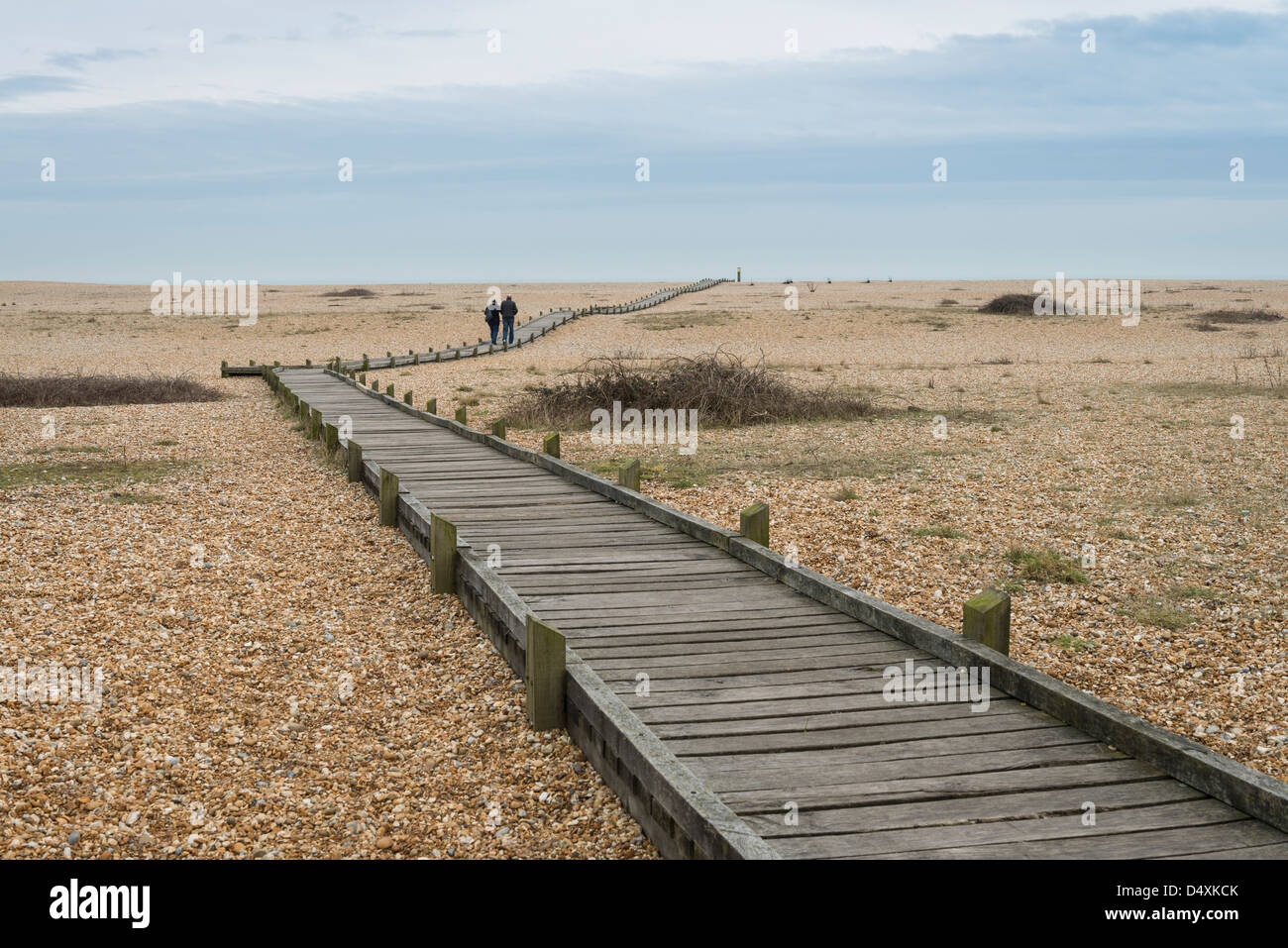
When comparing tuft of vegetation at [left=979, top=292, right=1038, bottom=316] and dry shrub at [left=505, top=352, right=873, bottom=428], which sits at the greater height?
tuft of vegetation at [left=979, top=292, right=1038, bottom=316]

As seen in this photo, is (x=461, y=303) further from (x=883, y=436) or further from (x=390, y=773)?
(x=390, y=773)

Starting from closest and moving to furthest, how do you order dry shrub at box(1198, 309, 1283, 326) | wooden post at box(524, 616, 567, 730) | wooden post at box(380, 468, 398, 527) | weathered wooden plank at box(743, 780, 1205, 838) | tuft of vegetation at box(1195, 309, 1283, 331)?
weathered wooden plank at box(743, 780, 1205, 838), wooden post at box(524, 616, 567, 730), wooden post at box(380, 468, 398, 527), tuft of vegetation at box(1195, 309, 1283, 331), dry shrub at box(1198, 309, 1283, 326)

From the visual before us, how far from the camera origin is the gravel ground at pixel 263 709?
186 inches

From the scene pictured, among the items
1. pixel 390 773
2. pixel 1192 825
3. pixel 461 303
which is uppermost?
pixel 461 303

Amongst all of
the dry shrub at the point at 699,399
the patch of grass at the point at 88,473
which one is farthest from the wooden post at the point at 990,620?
the dry shrub at the point at 699,399

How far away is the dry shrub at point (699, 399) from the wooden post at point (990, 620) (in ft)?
41.3

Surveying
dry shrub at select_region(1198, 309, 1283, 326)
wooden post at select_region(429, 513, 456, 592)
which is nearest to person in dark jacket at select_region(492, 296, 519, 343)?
dry shrub at select_region(1198, 309, 1283, 326)

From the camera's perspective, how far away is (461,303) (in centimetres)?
7662

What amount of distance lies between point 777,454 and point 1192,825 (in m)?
10.9

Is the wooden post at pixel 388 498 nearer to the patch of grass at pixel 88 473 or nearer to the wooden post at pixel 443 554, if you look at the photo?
the wooden post at pixel 443 554

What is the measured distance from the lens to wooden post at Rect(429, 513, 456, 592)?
7883mm

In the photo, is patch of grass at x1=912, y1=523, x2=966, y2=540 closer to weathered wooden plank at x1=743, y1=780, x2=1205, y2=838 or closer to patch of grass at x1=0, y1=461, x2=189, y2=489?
weathered wooden plank at x1=743, y1=780, x2=1205, y2=838

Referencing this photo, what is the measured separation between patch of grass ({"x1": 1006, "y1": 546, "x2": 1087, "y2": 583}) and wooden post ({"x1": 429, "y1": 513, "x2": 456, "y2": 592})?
4437mm
